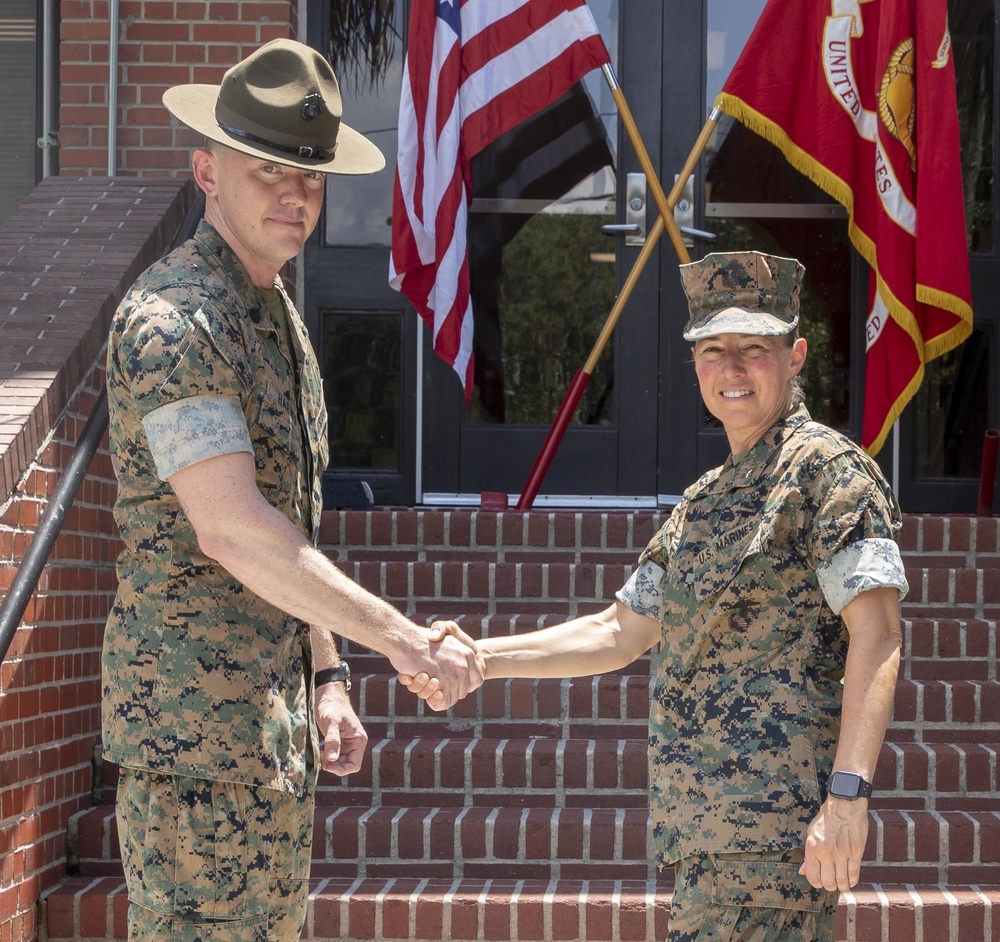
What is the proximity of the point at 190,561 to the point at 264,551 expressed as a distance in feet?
0.50

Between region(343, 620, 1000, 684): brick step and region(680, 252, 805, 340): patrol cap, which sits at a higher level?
region(680, 252, 805, 340): patrol cap

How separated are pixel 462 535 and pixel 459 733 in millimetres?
933

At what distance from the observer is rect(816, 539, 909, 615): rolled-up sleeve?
2383 millimetres

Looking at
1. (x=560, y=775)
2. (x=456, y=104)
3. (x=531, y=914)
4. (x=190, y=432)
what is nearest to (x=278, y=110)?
(x=190, y=432)

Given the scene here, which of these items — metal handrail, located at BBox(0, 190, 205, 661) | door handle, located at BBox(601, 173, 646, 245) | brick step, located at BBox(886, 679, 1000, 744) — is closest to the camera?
metal handrail, located at BBox(0, 190, 205, 661)

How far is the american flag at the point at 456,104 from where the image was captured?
5.59 metres

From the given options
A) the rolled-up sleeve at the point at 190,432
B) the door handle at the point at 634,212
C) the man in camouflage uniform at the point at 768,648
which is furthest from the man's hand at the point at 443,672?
the door handle at the point at 634,212

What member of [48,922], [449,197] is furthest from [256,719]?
[449,197]

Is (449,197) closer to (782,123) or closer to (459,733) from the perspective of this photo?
(782,123)

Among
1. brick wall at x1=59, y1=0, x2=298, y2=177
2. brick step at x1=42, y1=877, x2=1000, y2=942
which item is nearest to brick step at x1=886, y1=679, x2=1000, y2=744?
brick step at x1=42, y1=877, x2=1000, y2=942

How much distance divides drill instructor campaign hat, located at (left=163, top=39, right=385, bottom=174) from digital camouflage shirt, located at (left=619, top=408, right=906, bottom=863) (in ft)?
3.31

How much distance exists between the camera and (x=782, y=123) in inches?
219

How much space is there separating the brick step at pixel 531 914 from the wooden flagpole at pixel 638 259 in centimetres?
197

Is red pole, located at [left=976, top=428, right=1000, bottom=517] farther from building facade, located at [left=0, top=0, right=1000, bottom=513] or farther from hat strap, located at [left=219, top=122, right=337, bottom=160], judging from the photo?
hat strap, located at [left=219, top=122, right=337, bottom=160]
